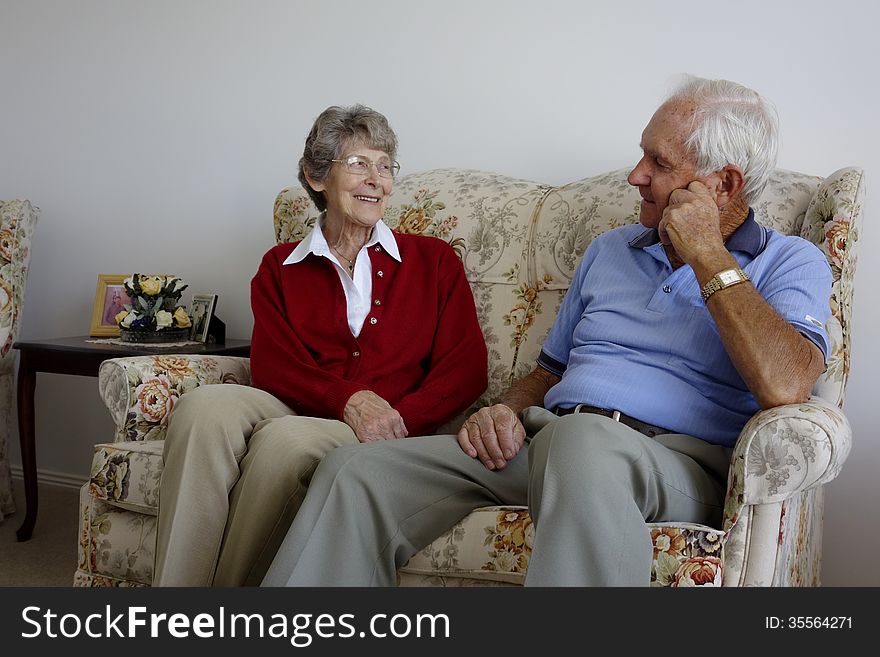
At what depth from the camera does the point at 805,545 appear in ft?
5.80

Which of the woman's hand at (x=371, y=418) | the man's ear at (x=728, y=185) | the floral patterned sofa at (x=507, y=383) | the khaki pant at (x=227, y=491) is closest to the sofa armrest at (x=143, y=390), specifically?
the floral patterned sofa at (x=507, y=383)

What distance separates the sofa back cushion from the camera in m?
2.03

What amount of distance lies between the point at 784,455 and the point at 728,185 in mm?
589

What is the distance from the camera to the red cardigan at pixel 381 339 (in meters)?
1.93

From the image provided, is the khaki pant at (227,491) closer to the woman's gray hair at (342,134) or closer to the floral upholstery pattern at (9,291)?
the woman's gray hair at (342,134)

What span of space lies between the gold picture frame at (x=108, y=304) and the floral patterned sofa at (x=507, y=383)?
778mm

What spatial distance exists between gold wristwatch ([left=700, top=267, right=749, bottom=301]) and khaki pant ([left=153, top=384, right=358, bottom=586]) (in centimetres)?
70

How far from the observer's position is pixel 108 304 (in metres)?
2.93

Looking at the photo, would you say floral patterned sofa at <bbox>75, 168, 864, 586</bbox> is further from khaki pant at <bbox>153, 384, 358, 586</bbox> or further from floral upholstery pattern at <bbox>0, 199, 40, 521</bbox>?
floral upholstery pattern at <bbox>0, 199, 40, 521</bbox>

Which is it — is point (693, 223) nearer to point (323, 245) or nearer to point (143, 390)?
point (323, 245)

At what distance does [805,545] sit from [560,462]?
75 cm

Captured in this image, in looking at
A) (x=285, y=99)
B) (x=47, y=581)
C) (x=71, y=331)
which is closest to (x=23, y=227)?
(x=71, y=331)

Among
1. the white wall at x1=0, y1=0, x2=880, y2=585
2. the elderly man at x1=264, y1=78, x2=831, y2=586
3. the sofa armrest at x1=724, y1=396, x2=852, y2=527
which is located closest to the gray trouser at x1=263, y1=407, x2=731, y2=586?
the elderly man at x1=264, y1=78, x2=831, y2=586

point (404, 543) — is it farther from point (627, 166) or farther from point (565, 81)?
point (565, 81)
